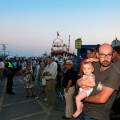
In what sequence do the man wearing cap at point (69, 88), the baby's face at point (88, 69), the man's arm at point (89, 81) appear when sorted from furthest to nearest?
the man wearing cap at point (69, 88), the baby's face at point (88, 69), the man's arm at point (89, 81)

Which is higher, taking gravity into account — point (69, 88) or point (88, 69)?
point (88, 69)

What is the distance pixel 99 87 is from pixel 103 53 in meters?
0.41

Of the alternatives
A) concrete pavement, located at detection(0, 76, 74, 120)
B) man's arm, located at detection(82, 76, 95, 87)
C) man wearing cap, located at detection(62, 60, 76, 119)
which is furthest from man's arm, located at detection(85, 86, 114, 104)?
concrete pavement, located at detection(0, 76, 74, 120)

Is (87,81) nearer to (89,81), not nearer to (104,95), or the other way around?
(89,81)

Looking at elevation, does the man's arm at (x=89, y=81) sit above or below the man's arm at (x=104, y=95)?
above

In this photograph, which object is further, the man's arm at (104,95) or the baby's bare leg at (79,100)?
the baby's bare leg at (79,100)

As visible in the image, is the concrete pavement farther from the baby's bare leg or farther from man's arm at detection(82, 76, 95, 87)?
man's arm at detection(82, 76, 95, 87)

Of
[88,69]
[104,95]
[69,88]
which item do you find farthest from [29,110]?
[104,95]

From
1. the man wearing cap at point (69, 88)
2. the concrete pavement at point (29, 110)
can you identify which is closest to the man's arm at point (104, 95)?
the man wearing cap at point (69, 88)

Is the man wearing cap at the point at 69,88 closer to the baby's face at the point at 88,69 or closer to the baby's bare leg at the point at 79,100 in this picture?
the baby's bare leg at the point at 79,100

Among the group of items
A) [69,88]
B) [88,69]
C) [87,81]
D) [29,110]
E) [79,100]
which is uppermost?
[88,69]

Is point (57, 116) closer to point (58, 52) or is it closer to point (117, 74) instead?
point (117, 74)

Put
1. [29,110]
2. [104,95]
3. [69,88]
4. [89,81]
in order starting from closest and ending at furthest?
[104,95]
[89,81]
[69,88]
[29,110]

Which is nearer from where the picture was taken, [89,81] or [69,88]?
[89,81]
